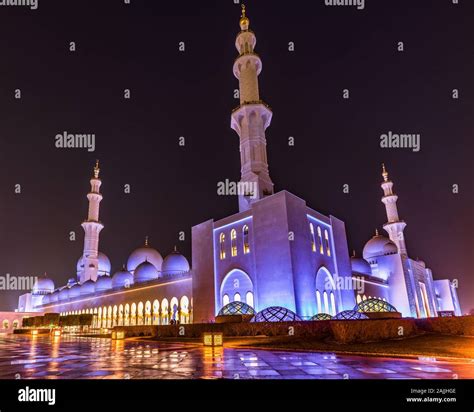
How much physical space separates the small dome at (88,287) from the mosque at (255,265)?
157 mm

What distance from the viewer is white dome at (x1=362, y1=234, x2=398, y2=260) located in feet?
148

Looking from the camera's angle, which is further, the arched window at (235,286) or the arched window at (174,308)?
the arched window at (174,308)

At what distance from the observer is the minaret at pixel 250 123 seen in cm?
3216

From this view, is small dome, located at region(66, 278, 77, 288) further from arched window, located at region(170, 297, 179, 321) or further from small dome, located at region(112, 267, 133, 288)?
arched window, located at region(170, 297, 179, 321)

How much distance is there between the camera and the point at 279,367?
6.95m

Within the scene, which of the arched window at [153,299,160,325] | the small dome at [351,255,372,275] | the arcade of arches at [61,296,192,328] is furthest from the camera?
the small dome at [351,255,372,275]

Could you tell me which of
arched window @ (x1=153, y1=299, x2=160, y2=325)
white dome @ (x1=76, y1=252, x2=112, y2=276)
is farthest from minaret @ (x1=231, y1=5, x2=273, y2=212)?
white dome @ (x1=76, y1=252, x2=112, y2=276)

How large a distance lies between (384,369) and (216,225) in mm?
25402

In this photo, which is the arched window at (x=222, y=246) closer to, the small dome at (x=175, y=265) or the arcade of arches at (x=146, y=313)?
the arcade of arches at (x=146, y=313)

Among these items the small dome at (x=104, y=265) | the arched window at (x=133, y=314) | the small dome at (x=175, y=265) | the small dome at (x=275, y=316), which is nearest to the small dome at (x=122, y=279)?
the arched window at (x=133, y=314)

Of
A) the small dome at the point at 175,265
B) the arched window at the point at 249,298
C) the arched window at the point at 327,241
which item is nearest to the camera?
the arched window at the point at 249,298

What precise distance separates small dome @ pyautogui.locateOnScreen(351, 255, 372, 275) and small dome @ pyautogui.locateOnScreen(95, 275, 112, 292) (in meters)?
32.9
